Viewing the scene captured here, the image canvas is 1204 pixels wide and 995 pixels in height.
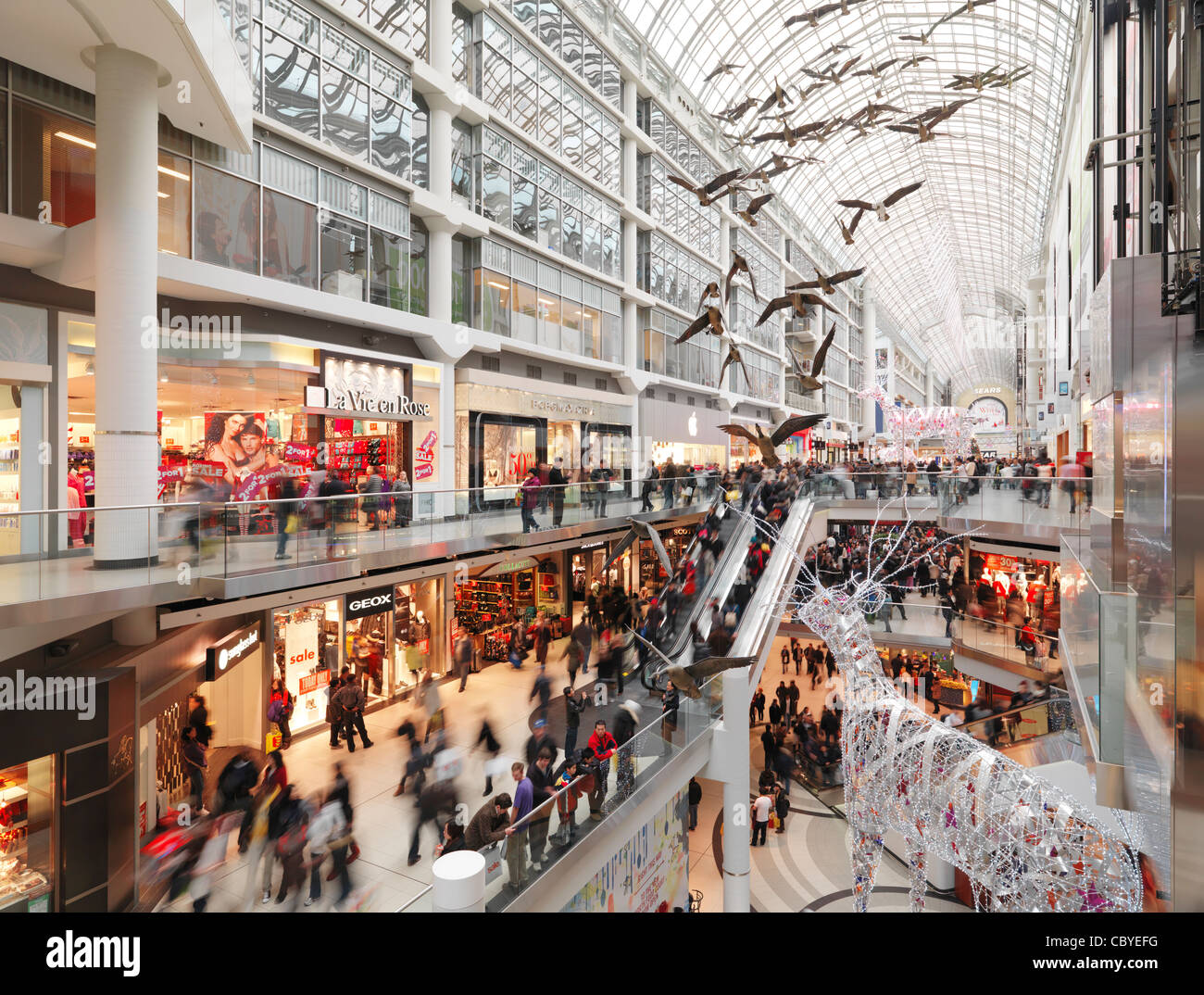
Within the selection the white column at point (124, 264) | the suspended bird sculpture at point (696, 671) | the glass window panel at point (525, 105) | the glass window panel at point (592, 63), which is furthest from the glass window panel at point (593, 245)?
the suspended bird sculpture at point (696, 671)

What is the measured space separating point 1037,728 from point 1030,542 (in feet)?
33.5

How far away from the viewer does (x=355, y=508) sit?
9.33 m

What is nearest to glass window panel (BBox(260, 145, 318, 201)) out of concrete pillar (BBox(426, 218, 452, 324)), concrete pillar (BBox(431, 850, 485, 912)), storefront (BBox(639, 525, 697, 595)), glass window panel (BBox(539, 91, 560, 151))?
concrete pillar (BBox(426, 218, 452, 324))

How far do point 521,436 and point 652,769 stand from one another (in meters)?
12.9

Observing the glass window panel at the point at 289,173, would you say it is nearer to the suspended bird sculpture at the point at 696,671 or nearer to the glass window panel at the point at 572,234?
the glass window panel at the point at 572,234

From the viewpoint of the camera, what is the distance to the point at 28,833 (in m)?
6.27

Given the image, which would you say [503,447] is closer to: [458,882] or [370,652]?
[370,652]

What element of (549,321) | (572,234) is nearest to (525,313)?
(549,321)

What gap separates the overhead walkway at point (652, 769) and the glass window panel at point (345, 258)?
30.6 ft

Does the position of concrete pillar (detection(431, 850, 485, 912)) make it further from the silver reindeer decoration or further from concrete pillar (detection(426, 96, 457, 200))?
concrete pillar (detection(426, 96, 457, 200))

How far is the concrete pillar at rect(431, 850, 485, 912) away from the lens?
476cm
